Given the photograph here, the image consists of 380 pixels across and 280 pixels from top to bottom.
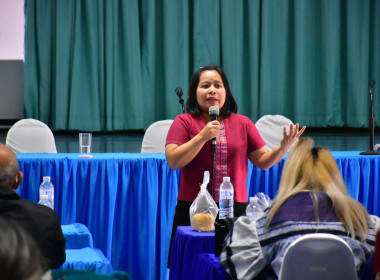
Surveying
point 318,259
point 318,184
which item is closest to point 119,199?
point 318,184

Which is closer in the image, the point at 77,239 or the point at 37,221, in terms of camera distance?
the point at 37,221

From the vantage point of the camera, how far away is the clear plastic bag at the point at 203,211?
270 centimetres

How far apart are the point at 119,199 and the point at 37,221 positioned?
6.71 feet

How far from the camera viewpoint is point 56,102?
655 cm

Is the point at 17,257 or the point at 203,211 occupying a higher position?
the point at 17,257

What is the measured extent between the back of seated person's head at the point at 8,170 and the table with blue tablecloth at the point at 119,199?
5.84 ft

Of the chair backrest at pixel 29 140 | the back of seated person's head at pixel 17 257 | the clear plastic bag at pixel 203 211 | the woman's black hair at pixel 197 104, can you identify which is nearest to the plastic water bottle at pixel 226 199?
the clear plastic bag at pixel 203 211

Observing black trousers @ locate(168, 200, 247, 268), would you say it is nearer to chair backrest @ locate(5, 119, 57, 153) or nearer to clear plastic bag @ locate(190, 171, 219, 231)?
clear plastic bag @ locate(190, 171, 219, 231)

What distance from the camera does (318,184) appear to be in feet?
6.95

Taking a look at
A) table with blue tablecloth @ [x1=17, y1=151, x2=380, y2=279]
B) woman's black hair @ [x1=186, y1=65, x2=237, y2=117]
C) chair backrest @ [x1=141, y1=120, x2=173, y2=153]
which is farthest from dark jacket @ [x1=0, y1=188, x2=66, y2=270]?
chair backrest @ [x1=141, y1=120, x2=173, y2=153]

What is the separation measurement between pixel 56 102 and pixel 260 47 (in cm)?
253

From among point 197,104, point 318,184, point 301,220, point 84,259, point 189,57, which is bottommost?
point 84,259

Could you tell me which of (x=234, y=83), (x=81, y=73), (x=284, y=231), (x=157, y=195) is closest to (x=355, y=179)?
(x=157, y=195)

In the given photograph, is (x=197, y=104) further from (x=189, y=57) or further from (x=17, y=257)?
(x=189, y=57)
